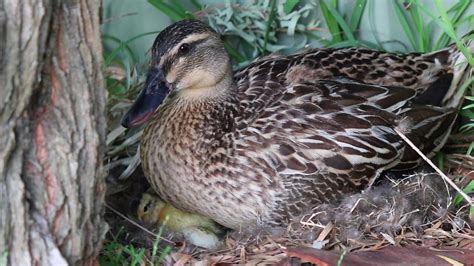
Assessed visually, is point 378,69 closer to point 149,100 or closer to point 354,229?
point 354,229

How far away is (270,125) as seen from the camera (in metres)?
3.38

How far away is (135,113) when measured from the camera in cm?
330

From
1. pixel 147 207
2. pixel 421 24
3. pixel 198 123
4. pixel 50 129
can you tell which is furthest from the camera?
pixel 421 24

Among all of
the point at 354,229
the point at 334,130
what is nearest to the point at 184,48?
the point at 334,130

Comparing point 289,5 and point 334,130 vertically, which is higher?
point 289,5

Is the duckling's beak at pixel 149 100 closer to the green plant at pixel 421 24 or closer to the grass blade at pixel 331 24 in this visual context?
the grass blade at pixel 331 24

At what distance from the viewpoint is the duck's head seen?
3.32 metres

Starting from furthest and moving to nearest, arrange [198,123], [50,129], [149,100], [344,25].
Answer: [344,25] < [198,123] < [149,100] < [50,129]

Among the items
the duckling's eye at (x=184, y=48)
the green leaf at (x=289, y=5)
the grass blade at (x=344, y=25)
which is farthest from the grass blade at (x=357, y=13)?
the duckling's eye at (x=184, y=48)

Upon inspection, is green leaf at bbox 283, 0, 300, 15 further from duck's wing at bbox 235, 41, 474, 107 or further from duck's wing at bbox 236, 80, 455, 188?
duck's wing at bbox 236, 80, 455, 188

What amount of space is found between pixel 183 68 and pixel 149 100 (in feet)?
0.63

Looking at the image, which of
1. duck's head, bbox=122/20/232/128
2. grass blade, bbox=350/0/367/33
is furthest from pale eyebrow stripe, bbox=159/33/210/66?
grass blade, bbox=350/0/367/33

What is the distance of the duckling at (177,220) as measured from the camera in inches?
135

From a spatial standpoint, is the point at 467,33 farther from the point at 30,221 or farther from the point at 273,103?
the point at 30,221
